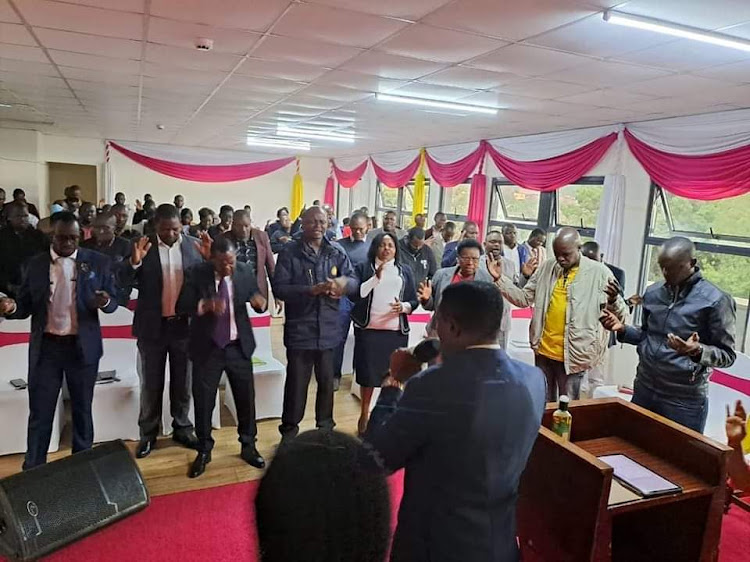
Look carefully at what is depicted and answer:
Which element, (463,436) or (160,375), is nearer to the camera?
(463,436)

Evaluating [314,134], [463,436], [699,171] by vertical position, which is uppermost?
[314,134]

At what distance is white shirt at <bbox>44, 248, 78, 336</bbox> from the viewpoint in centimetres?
297

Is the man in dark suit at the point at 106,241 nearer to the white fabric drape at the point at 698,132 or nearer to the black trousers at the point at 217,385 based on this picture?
the black trousers at the point at 217,385

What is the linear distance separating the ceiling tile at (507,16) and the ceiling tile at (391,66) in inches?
32.9

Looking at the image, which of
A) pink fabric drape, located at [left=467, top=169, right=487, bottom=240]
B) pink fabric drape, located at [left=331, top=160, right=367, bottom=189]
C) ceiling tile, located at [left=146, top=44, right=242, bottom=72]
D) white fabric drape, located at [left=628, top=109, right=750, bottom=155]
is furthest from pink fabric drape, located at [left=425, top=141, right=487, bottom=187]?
ceiling tile, located at [left=146, top=44, right=242, bottom=72]

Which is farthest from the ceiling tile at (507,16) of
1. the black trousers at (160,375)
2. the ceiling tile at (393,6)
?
the black trousers at (160,375)

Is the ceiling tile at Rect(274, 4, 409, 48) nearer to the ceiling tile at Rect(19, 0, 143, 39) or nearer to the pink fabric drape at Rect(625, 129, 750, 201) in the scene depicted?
the ceiling tile at Rect(19, 0, 143, 39)

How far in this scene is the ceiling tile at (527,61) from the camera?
3.37 meters

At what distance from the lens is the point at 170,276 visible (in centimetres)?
337

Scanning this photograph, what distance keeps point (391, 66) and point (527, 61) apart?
96 cm

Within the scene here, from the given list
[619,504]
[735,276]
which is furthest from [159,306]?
[735,276]

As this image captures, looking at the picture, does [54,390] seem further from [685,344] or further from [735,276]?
[735,276]

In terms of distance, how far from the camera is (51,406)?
3068 mm

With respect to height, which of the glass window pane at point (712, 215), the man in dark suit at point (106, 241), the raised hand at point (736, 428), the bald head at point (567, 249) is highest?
the glass window pane at point (712, 215)
